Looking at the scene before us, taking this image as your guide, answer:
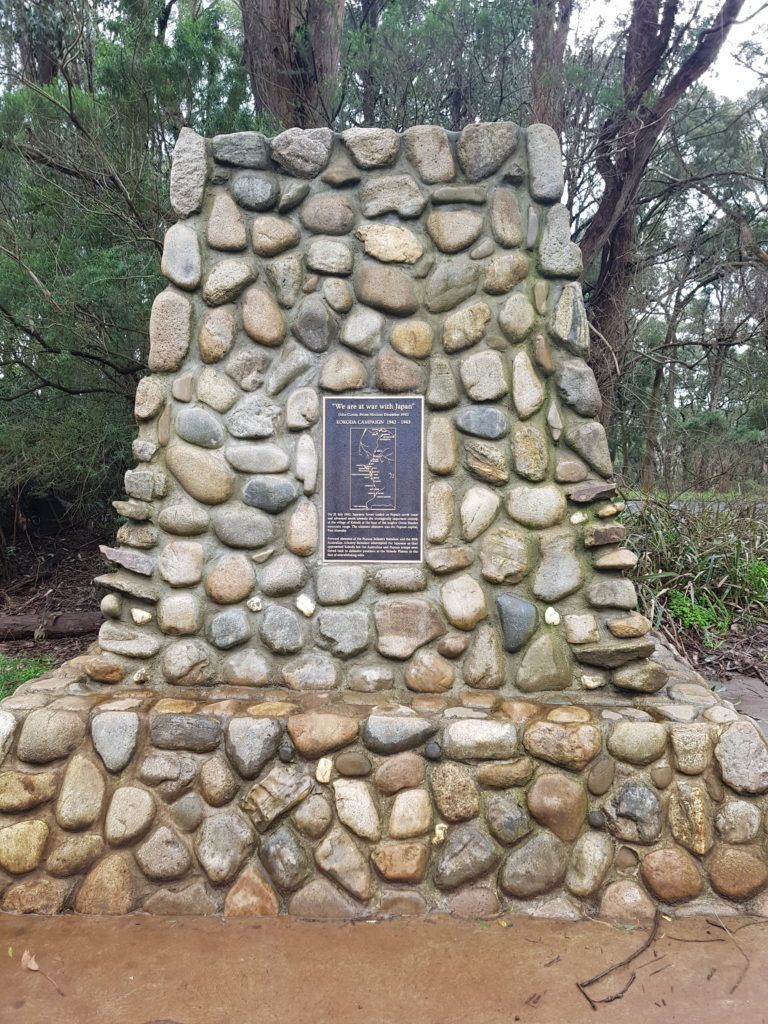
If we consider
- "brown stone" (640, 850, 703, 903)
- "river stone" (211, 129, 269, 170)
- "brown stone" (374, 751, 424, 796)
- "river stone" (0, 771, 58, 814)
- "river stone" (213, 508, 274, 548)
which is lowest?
"brown stone" (640, 850, 703, 903)

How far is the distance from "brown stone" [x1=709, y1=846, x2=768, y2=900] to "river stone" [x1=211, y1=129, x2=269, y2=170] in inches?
126

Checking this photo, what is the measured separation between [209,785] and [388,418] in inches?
61.7

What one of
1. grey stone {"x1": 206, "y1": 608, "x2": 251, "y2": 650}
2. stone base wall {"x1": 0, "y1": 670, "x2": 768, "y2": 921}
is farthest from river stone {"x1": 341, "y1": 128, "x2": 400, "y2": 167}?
stone base wall {"x1": 0, "y1": 670, "x2": 768, "y2": 921}

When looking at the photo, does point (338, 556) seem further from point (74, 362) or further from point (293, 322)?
point (74, 362)

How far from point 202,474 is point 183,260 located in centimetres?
91

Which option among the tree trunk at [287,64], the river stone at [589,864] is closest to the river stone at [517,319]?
the river stone at [589,864]

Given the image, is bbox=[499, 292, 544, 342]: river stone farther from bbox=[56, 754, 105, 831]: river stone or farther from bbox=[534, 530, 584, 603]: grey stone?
bbox=[56, 754, 105, 831]: river stone

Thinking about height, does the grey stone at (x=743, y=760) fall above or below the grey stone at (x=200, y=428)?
below

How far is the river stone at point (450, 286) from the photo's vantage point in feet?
9.63

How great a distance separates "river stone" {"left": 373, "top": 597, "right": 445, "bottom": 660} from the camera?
2.82m

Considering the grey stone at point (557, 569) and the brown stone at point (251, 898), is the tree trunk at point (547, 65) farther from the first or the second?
the brown stone at point (251, 898)

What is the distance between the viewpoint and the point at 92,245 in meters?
5.34

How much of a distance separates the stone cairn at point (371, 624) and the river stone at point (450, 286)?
0.03 feet

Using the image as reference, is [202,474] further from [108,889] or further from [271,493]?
[108,889]
